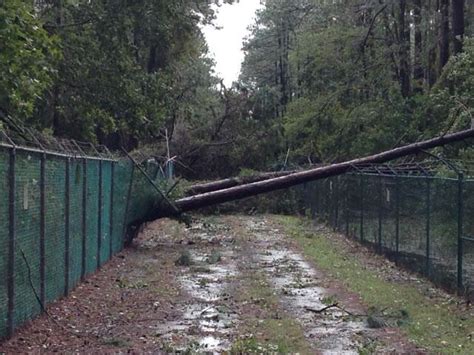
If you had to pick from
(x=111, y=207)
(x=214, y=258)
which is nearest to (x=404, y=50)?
(x=214, y=258)

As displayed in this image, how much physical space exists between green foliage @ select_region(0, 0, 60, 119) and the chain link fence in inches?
291

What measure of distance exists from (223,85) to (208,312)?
116ft

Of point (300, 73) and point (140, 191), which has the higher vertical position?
point (300, 73)

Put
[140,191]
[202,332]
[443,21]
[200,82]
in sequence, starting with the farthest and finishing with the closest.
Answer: [200,82]
[443,21]
[140,191]
[202,332]

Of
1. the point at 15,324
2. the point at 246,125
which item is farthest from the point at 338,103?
the point at 15,324

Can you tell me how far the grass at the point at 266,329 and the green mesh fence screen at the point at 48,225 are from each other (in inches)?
108

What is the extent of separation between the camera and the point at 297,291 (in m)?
14.9

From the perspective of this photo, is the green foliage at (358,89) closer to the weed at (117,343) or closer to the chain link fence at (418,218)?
the chain link fence at (418,218)

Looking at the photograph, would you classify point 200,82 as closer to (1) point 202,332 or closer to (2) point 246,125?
(2) point 246,125

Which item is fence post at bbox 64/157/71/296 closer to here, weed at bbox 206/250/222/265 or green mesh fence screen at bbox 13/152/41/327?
green mesh fence screen at bbox 13/152/41/327

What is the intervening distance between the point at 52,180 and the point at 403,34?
30.9 m

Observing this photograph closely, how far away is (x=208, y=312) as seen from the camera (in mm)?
12516

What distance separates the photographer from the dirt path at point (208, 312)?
395 inches

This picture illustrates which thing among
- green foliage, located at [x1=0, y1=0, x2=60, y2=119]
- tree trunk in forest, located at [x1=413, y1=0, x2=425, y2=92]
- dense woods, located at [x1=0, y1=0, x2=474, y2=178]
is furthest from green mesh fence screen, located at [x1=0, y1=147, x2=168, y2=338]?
tree trunk in forest, located at [x1=413, y1=0, x2=425, y2=92]
